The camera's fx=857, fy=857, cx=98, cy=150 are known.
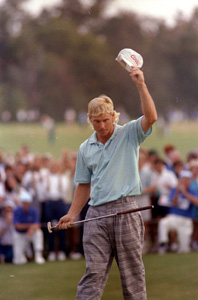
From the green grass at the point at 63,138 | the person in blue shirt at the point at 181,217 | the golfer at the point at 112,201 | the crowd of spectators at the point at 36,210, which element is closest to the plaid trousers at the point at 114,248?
A: the golfer at the point at 112,201

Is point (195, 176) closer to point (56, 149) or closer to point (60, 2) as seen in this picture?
point (56, 149)

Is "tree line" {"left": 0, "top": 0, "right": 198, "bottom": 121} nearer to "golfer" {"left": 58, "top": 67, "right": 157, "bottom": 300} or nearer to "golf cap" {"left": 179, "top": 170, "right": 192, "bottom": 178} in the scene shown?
"golf cap" {"left": 179, "top": 170, "right": 192, "bottom": 178}

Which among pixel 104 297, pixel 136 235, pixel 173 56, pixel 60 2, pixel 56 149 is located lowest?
pixel 104 297

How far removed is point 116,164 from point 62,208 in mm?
→ 5829

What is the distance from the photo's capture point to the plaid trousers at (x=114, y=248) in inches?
210

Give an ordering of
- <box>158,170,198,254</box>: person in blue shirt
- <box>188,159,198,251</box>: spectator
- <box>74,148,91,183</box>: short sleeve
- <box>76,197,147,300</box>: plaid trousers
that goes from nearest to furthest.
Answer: <box>76,197,147,300</box>: plaid trousers → <box>74,148,91,183</box>: short sleeve → <box>158,170,198,254</box>: person in blue shirt → <box>188,159,198,251</box>: spectator

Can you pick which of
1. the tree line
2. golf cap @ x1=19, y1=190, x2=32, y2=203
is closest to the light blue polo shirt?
golf cap @ x1=19, y1=190, x2=32, y2=203

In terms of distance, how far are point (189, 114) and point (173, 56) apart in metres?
1.06

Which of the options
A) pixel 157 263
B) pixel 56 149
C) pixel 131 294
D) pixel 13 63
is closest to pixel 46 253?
pixel 157 263

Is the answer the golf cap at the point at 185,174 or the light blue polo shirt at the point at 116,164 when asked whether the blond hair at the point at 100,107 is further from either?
the golf cap at the point at 185,174

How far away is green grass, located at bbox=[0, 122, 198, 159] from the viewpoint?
13.9m

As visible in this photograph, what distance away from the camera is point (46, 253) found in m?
10.9

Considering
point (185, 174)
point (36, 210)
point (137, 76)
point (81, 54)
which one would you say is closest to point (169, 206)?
point (185, 174)

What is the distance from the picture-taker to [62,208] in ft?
36.3
